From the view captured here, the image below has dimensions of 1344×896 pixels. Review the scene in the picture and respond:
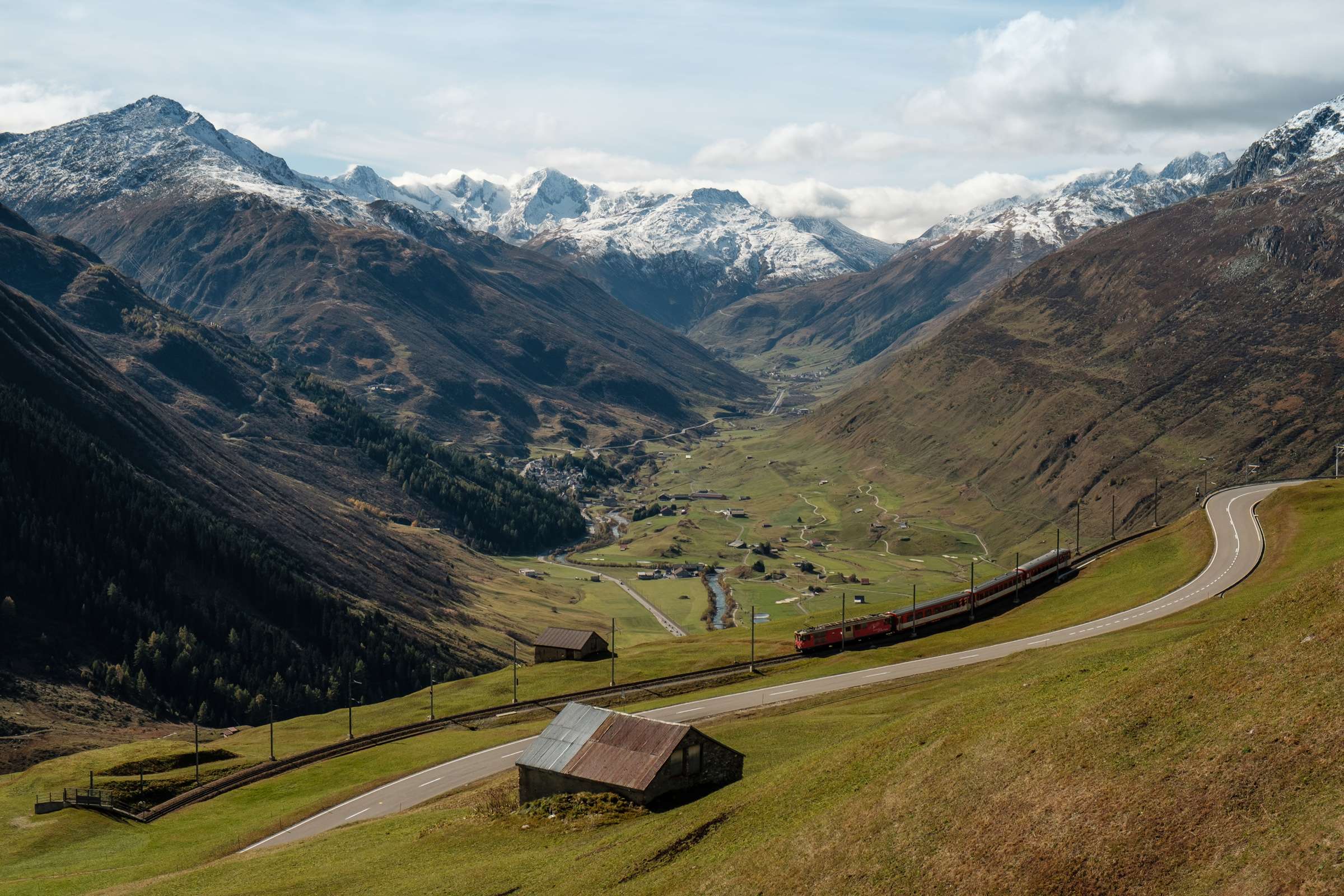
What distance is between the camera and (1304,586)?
53500 mm

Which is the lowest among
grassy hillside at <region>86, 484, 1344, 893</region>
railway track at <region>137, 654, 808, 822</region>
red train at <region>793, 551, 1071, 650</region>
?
railway track at <region>137, 654, 808, 822</region>

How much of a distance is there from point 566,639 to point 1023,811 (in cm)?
9310

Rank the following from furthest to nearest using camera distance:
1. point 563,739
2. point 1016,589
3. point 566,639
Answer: point 1016,589 → point 566,639 → point 563,739

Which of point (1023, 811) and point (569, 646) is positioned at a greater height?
point (1023, 811)

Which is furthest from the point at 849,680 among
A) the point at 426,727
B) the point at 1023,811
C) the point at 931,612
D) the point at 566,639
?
the point at 1023,811

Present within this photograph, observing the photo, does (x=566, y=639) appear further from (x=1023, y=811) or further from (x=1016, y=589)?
(x=1023, y=811)

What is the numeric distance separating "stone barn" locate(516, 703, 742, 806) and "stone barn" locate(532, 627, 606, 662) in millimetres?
60413

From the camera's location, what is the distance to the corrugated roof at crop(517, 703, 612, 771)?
65938 millimetres

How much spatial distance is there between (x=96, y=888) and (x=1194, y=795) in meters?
59.6

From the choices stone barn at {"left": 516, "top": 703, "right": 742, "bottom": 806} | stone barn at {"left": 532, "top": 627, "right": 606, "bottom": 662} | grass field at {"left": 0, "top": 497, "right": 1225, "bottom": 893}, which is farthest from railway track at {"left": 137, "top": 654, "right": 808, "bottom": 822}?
stone barn at {"left": 516, "top": 703, "right": 742, "bottom": 806}

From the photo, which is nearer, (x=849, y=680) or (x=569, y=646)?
(x=849, y=680)

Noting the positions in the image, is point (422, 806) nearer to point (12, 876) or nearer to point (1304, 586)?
point (12, 876)

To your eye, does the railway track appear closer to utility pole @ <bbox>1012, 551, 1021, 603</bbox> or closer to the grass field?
the grass field

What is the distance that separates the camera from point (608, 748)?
65.8m
